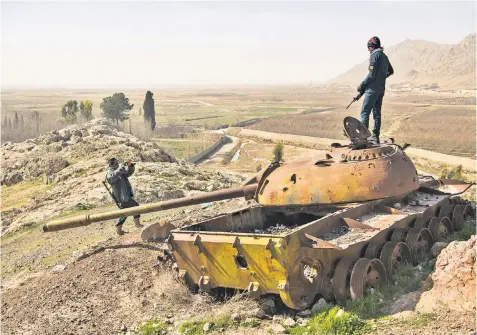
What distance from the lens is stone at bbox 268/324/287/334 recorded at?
7127 millimetres

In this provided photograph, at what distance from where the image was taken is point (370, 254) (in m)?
8.00

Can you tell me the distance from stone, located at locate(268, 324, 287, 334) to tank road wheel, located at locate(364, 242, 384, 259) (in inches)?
65.1

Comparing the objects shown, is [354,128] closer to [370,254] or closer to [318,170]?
A: [318,170]

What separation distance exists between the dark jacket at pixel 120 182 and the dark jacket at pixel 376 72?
521 centimetres

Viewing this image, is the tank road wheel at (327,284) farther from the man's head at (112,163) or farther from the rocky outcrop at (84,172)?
the rocky outcrop at (84,172)

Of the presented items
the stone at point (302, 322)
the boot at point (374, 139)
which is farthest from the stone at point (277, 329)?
the boot at point (374, 139)

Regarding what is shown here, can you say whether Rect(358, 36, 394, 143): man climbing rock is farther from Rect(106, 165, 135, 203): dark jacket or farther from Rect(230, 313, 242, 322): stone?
Rect(106, 165, 135, 203): dark jacket

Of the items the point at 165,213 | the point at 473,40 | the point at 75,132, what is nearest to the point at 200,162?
the point at 75,132

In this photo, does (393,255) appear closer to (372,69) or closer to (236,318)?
(236,318)

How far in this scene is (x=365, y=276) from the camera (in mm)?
7605

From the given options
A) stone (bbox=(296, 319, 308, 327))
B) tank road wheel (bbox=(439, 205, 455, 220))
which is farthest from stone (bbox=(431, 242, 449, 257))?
stone (bbox=(296, 319, 308, 327))

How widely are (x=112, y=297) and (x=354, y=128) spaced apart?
16.5ft

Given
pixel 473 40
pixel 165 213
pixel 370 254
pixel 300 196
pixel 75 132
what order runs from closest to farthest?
pixel 370 254, pixel 300 196, pixel 165 213, pixel 75 132, pixel 473 40

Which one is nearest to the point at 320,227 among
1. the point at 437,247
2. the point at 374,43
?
the point at 437,247
